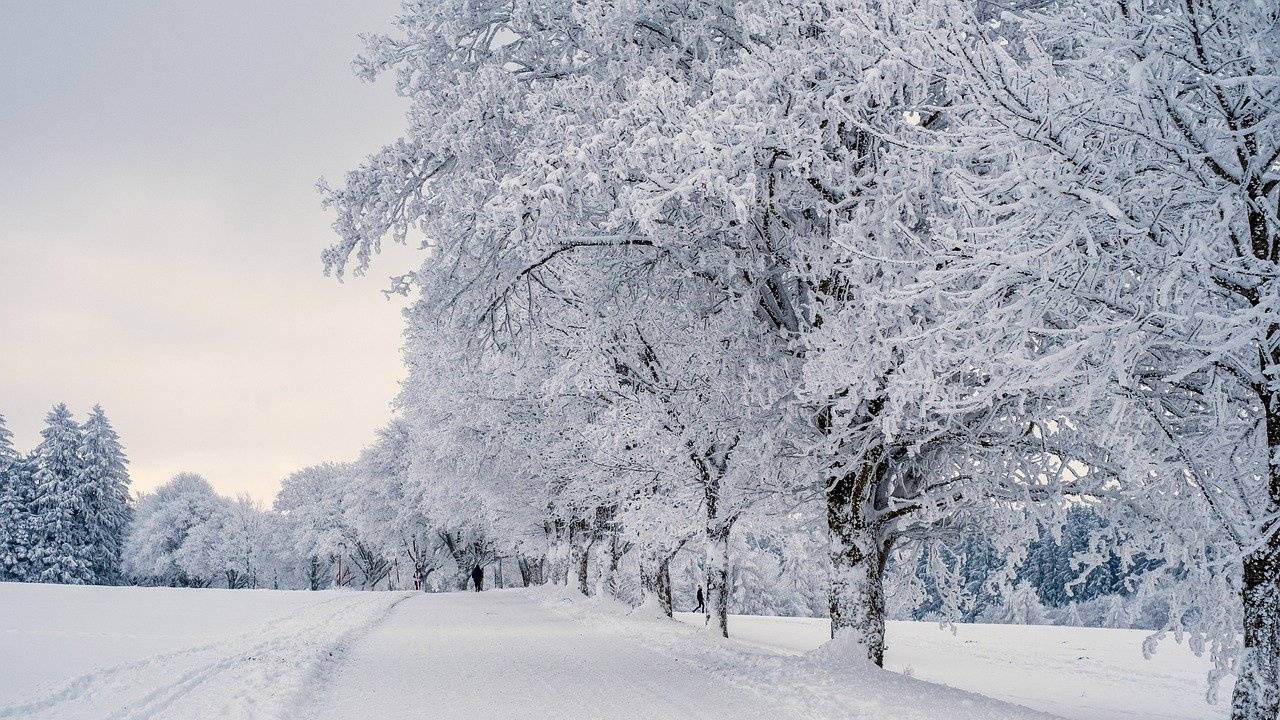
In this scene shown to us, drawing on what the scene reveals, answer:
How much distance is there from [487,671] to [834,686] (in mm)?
4359

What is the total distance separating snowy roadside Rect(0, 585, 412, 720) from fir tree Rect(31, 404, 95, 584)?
113 ft

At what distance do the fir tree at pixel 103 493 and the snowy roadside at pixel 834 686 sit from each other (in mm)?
51634

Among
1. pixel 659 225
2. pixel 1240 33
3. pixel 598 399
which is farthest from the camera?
pixel 598 399

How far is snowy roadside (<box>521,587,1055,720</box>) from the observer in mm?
6992

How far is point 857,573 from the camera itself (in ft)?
32.4

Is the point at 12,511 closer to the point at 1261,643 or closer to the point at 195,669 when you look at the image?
the point at 195,669

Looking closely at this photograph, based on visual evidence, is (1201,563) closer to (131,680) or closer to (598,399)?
(131,680)

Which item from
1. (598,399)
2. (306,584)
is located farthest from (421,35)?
(306,584)

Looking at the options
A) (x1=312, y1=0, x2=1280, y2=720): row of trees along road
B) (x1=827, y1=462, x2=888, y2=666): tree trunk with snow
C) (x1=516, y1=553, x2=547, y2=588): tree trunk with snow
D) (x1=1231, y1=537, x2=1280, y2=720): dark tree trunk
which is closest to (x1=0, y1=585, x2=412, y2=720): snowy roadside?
(x1=312, y1=0, x2=1280, y2=720): row of trees along road

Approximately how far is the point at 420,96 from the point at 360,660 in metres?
7.34

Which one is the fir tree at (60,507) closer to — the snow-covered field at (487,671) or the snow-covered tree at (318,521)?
the snow-covered tree at (318,521)

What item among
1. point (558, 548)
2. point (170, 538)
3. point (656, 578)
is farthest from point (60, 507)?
point (656, 578)

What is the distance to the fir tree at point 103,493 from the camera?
50.5 m

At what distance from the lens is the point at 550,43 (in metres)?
9.64
